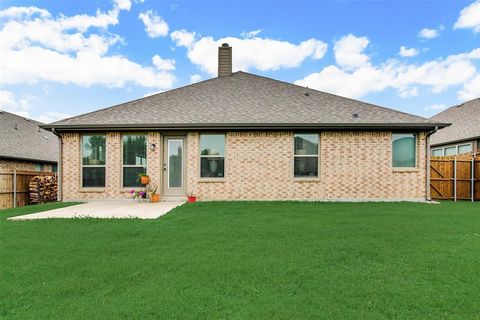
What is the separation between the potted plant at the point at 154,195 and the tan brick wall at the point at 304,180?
0.75ft

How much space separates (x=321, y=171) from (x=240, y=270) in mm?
7158

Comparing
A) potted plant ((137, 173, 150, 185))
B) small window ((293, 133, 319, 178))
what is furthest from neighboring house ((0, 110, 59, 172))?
small window ((293, 133, 319, 178))

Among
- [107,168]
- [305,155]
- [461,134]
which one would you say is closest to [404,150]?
[305,155]

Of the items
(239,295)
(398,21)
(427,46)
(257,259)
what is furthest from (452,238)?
(427,46)

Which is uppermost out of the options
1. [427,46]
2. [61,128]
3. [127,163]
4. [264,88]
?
[427,46]

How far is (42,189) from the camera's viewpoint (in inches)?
436

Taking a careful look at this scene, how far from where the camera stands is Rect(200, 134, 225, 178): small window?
977cm

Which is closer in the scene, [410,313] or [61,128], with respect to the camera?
[410,313]

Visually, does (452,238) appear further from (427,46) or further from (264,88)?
(427,46)

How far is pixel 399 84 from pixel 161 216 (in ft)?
64.1

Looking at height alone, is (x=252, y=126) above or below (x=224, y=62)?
below

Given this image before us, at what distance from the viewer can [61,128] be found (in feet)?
30.9

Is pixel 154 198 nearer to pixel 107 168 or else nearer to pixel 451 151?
pixel 107 168

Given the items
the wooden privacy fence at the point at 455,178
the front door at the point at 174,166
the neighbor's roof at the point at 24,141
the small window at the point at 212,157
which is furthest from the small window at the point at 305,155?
the neighbor's roof at the point at 24,141
